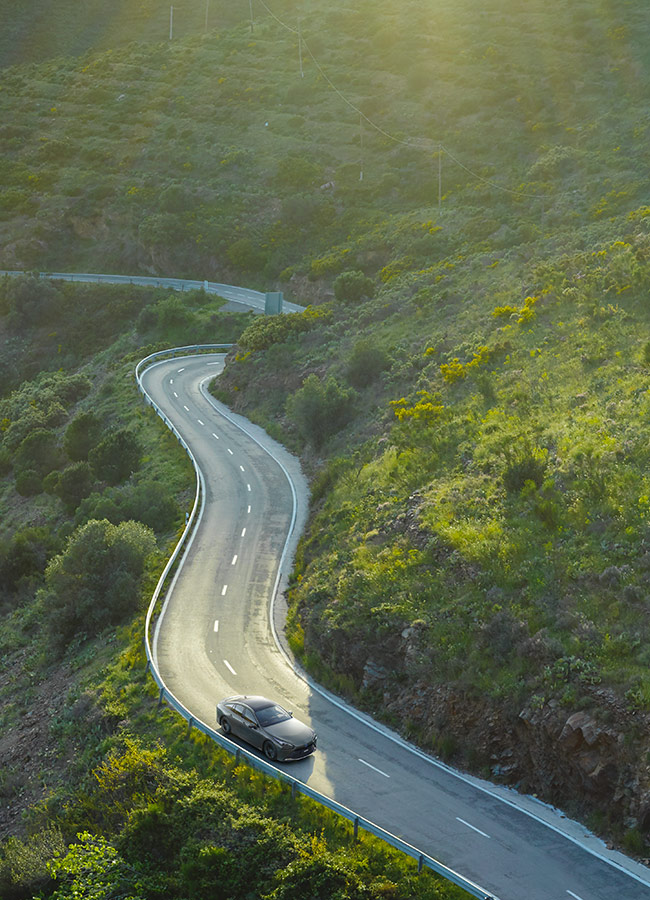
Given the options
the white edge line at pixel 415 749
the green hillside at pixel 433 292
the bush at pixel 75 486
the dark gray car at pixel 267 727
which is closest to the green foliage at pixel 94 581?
the white edge line at pixel 415 749

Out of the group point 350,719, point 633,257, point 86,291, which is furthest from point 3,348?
point 350,719

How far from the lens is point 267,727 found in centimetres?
2131

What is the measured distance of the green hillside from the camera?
21.1 metres

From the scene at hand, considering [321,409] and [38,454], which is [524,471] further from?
[38,454]

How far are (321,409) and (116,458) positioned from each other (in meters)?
11.7

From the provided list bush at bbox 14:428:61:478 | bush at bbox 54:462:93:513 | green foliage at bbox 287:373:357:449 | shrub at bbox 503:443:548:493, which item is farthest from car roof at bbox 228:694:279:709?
bush at bbox 14:428:61:478

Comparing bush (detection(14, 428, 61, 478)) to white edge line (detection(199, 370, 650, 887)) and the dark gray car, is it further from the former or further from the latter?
the dark gray car

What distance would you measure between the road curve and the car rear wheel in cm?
48

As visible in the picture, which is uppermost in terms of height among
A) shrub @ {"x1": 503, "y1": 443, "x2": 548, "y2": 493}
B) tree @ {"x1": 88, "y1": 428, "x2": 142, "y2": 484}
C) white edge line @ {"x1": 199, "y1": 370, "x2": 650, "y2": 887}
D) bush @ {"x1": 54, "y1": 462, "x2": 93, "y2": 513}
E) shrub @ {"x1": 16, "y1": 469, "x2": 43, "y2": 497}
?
shrub @ {"x1": 503, "y1": 443, "x2": 548, "y2": 493}

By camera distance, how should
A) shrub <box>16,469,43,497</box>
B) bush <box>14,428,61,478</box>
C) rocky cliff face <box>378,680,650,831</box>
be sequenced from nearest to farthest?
rocky cliff face <box>378,680,650,831</box>
shrub <box>16,469,43,497</box>
bush <box>14,428,61,478</box>

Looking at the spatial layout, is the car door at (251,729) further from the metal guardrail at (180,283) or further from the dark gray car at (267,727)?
the metal guardrail at (180,283)

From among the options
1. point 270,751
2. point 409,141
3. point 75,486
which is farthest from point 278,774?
point 409,141

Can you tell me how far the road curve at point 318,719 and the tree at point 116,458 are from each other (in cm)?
361

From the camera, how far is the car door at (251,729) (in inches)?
839
